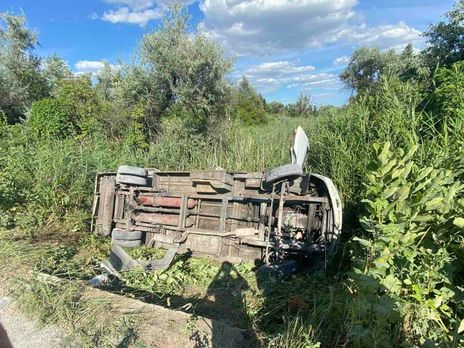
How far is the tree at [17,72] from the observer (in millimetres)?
19531

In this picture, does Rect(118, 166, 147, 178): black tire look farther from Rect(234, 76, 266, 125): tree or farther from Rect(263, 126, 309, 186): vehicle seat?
Rect(234, 76, 266, 125): tree

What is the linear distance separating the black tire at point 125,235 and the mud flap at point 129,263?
79 cm

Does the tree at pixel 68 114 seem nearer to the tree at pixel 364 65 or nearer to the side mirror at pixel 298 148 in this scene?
the side mirror at pixel 298 148

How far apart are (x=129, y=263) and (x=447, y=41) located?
34.7 ft

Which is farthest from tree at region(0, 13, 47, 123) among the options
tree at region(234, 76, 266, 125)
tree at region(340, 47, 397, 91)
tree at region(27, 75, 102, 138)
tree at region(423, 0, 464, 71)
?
tree at region(340, 47, 397, 91)

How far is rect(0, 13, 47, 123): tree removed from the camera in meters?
19.5

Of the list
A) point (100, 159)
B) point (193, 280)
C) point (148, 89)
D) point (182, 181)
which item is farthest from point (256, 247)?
point (148, 89)

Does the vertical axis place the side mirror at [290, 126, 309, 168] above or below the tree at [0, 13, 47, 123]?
below

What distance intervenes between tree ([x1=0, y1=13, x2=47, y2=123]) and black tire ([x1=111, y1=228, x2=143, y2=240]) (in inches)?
629

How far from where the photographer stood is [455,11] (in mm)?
10148

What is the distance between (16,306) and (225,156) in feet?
20.1

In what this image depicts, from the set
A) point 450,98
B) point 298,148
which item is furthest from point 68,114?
point 450,98

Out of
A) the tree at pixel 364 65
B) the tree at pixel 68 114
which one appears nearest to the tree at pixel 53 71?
the tree at pixel 68 114

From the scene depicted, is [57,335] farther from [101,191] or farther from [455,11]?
[455,11]
